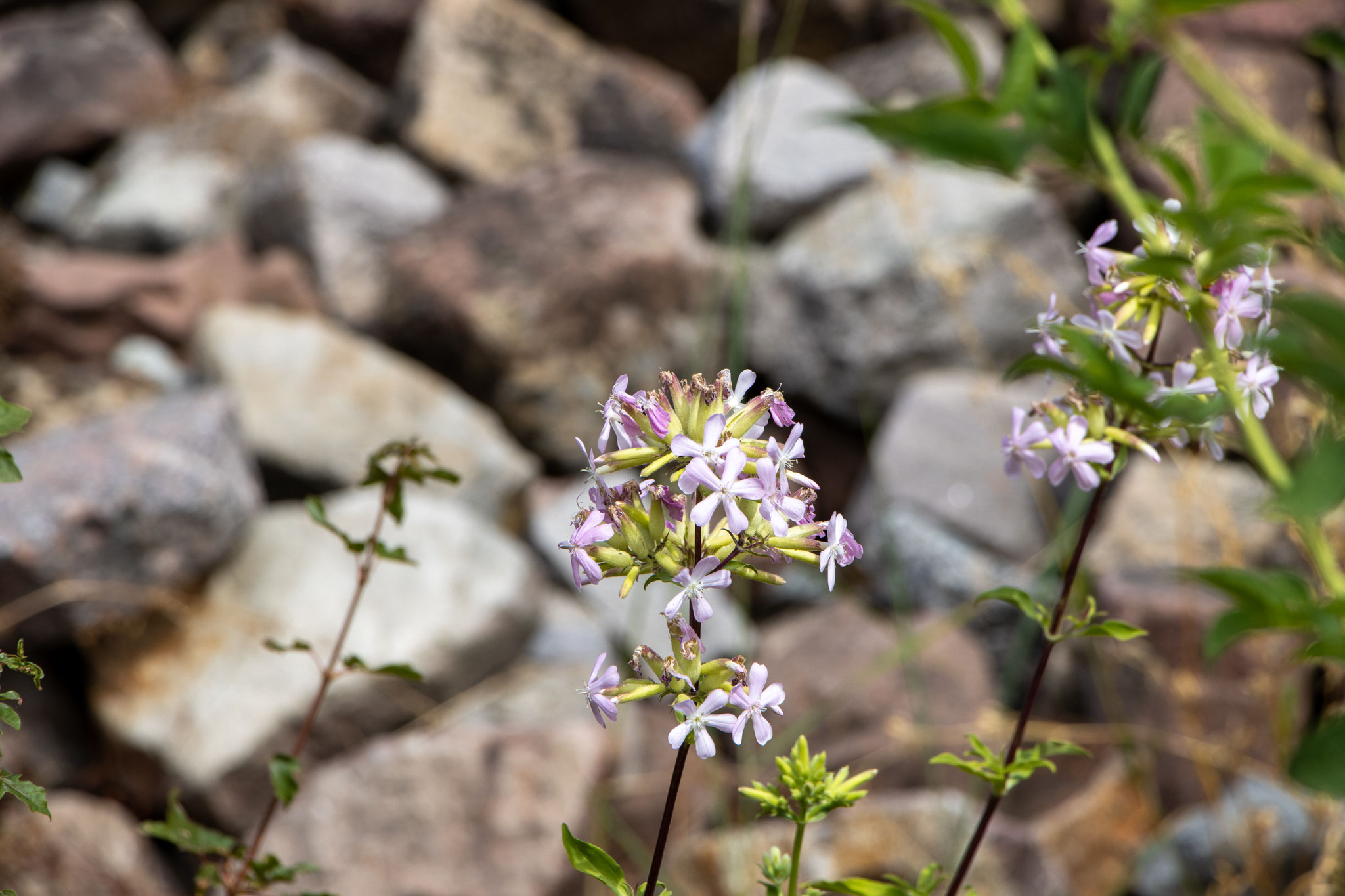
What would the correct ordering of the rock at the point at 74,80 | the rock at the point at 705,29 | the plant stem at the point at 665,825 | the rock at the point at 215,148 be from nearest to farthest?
1. the plant stem at the point at 665,825
2. the rock at the point at 215,148
3. the rock at the point at 74,80
4. the rock at the point at 705,29

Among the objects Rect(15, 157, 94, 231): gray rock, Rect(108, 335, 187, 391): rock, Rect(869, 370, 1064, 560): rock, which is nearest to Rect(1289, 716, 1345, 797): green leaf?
Rect(869, 370, 1064, 560): rock

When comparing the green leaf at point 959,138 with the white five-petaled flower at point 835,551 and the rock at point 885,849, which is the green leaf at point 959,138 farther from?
the rock at point 885,849

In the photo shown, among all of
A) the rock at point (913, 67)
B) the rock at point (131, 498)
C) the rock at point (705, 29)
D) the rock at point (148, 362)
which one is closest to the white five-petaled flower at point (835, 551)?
the rock at point (131, 498)

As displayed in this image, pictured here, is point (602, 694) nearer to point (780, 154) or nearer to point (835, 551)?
point (835, 551)

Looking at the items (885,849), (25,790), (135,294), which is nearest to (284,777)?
(25,790)

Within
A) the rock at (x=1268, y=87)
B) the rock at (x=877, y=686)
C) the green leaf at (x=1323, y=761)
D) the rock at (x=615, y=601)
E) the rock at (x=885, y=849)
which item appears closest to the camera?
the green leaf at (x=1323, y=761)
